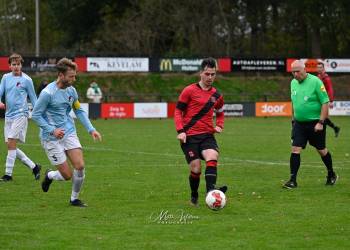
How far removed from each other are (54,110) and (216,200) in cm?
238

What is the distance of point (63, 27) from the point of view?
202 ft

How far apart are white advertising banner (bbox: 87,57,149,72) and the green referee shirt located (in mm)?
32671

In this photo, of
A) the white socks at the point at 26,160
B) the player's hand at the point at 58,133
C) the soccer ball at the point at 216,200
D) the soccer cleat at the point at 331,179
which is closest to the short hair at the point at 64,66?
the player's hand at the point at 58,133

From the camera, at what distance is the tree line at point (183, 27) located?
56.3 metres

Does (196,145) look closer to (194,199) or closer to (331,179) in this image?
(194,199)

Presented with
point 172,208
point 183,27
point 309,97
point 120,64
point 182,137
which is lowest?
point 172,208

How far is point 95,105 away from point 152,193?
27235 mm

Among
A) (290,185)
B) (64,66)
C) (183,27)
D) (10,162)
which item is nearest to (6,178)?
(10,162)

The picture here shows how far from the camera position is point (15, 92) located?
47.3ft

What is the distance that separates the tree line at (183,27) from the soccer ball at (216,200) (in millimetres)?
43010

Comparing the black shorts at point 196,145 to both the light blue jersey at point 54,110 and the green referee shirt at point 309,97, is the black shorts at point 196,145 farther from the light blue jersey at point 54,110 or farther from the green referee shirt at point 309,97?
the green referee shirt at point 309,97

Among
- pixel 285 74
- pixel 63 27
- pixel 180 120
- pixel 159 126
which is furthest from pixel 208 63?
pixel 63 27

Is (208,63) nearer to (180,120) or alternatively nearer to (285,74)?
(180,120)

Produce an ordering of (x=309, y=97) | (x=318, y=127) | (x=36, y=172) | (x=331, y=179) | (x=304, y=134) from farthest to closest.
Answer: (x=36, y=172) < (x=331, y=179) < (x=304, y=134) < (x=309, y=97) < (x=318, y=127)
